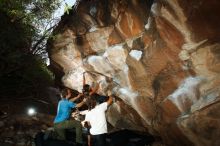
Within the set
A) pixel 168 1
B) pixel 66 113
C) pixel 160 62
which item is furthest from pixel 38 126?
pixel 168 1

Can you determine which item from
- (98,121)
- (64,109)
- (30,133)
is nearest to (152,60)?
(98,121)

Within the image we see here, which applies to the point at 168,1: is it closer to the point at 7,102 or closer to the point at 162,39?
the point at 162,39

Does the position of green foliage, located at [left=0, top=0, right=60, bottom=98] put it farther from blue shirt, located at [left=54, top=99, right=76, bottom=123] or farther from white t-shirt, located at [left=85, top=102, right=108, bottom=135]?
white t-shirt, located at [left=85, top=102, right=108, bottom=135]

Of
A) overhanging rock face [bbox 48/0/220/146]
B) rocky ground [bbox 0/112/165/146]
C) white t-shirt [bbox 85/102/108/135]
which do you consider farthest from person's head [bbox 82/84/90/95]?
white t-shirt [bbox 85/102/108/135]

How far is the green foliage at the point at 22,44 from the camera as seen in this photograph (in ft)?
46.0

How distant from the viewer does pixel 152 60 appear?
9.84 m

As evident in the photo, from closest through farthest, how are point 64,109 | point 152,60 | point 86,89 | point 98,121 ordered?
point 98,121 → point 64,109 → point 152,60 → point 86,89

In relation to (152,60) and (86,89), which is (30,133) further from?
(152,60)

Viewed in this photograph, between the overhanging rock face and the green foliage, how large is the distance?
3.89ft

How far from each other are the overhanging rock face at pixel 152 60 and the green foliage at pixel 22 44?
1.19 meters

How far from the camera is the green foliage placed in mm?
14031

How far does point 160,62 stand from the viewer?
9.62m

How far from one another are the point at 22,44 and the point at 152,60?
283 inches

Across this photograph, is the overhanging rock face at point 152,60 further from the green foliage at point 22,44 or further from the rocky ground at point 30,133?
the green foliage at point 22,44
